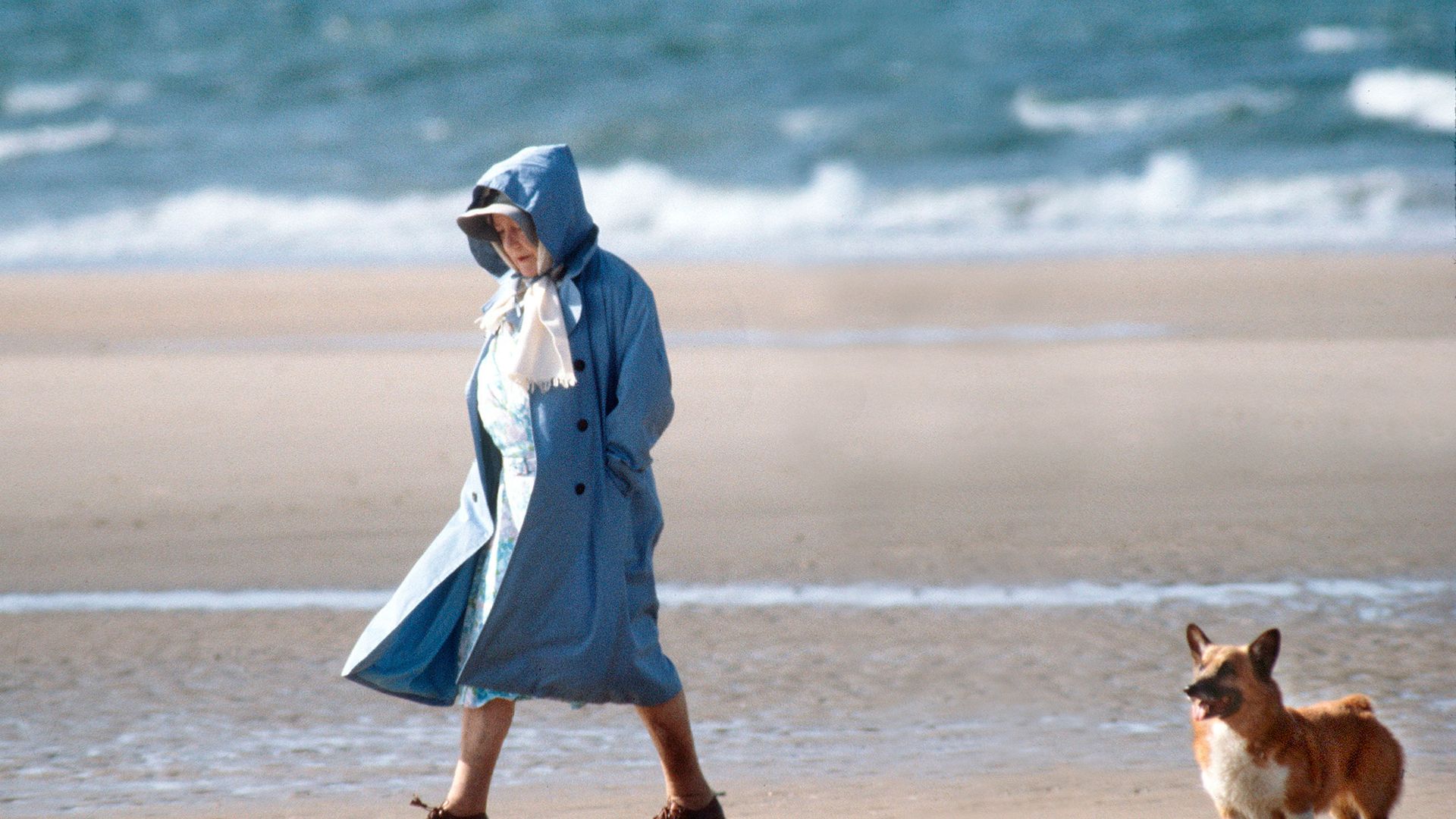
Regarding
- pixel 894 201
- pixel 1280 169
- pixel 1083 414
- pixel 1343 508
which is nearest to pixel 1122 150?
pixel 1280 169

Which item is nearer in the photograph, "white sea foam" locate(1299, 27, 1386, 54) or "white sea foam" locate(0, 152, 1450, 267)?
"white sea foam" locate(0, 152, 1450, 267)

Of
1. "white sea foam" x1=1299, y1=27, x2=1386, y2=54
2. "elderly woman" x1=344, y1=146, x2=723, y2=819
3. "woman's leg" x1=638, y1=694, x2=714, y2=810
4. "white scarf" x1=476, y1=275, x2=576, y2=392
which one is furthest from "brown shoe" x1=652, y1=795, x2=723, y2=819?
"white sea foam" x1=1299, y1=27, x2=1386, y2=54

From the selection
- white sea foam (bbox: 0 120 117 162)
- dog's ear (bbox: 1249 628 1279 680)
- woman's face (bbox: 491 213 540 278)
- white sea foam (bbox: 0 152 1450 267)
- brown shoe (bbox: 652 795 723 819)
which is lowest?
brown shoe (bbox: 652 795 723 819)

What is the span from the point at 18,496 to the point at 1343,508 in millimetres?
5390

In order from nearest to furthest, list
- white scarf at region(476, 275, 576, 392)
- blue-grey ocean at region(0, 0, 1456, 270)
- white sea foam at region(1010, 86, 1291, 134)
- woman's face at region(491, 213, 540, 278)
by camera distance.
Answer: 1. white scarf at region(476, 275, 576, 392)
2. woman's face at region(491, 213, 540, 278)
3. blue-grey ocean at region(0, 0, 1456, 270)
4. white sea foam at region(1010, 86, 1291, 134)

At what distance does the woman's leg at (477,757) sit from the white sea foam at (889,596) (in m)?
2.02

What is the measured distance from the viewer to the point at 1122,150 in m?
23.0

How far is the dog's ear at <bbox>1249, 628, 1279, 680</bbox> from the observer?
2799 mm

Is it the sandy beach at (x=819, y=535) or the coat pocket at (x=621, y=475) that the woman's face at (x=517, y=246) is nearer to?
the coat pocket at (x=621, y=475)

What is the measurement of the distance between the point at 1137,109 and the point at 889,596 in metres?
21.6

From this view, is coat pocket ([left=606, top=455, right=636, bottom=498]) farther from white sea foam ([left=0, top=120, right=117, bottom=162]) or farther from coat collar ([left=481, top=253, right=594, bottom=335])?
white sea foam ([left=0, top=120, right=117, bottom=162])

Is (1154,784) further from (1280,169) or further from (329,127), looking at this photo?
(329,127)

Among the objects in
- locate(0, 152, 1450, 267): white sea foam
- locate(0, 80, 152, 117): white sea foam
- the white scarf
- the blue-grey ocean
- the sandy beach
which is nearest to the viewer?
the white scarf

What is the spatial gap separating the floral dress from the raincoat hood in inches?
7.6
